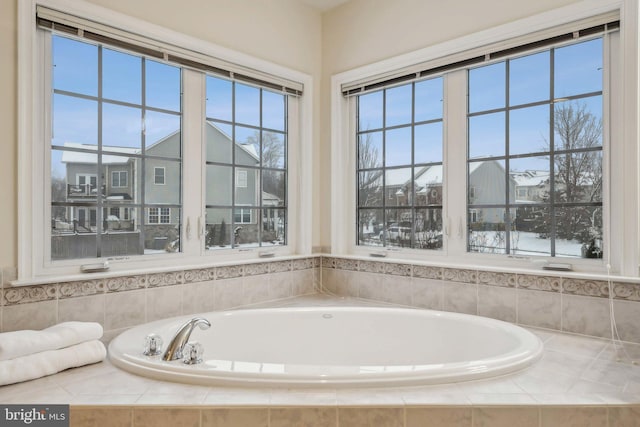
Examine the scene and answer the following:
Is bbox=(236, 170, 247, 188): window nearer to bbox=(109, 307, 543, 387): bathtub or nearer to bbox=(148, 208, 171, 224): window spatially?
bbox=(148, 208, 171, 224): window

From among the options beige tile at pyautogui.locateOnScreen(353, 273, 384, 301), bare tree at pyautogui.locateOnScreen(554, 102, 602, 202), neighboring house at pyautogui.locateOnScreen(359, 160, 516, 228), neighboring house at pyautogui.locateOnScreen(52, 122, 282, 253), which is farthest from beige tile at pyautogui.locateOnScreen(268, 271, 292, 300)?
bare tree at pyautogui.locateOnScreen(554, 102, 602, 202)

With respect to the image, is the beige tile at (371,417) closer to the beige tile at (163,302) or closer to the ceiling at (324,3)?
the beige tile at (163,302)

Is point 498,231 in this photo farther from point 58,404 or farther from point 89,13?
point 89,13

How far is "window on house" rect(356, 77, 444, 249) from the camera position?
9.23 feet

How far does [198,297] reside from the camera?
256 centimetres

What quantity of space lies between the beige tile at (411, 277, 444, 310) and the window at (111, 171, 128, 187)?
1796 millimetres

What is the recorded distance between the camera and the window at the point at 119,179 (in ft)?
7.56

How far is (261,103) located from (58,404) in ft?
7.20

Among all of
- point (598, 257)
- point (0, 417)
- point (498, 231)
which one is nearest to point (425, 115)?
point (498, 231)

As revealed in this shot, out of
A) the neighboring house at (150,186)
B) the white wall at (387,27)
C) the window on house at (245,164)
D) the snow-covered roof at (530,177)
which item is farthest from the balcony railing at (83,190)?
the snow-covered roof at (530,177)

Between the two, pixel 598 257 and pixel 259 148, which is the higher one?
pixel 259 148

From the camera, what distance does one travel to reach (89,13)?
213cm

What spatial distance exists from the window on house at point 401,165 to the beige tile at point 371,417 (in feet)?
5.16

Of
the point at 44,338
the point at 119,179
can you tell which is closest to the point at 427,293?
the point at 119,179
